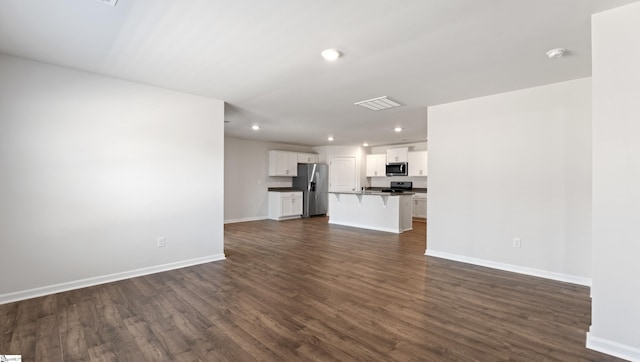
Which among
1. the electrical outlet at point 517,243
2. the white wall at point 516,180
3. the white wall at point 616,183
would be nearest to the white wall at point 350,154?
the white wall at point 516,180

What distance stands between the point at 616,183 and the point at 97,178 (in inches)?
194

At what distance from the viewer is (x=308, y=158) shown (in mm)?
9500

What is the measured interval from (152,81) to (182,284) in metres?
2.53

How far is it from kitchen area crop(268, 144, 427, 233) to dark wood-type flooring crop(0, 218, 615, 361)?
10.9 feet

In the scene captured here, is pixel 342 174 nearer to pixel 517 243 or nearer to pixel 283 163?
pixel 283 163

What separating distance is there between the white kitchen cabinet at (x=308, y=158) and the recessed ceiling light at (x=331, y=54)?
6.55m

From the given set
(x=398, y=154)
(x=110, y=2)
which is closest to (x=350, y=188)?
(x=398, y=154)

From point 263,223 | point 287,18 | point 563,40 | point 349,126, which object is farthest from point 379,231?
point 287,18

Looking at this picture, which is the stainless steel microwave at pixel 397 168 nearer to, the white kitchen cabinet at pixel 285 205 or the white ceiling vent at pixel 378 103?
the white kitchen cabinet at pixel 285 205

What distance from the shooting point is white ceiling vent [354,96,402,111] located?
4148 mm

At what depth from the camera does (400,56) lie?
8.89ft

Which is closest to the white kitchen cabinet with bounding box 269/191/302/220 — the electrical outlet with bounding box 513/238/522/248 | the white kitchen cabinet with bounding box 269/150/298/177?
the white kitchen cabinet with bounding box 269/150/298/177

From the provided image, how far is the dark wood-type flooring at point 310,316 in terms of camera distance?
201 centimetres

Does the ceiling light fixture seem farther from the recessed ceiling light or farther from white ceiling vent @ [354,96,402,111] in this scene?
the recessed ceiling light
